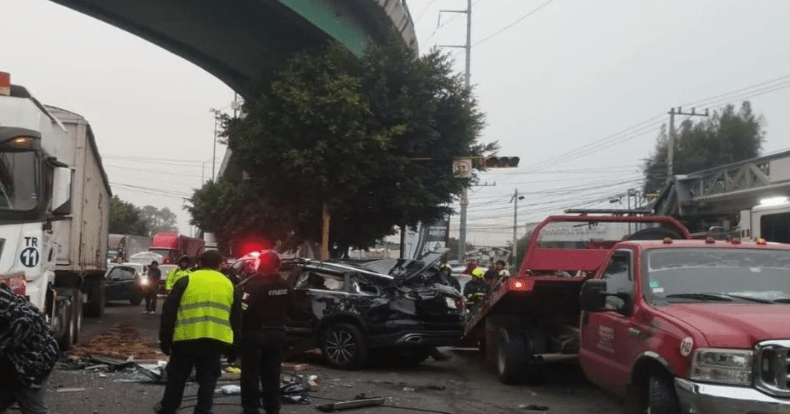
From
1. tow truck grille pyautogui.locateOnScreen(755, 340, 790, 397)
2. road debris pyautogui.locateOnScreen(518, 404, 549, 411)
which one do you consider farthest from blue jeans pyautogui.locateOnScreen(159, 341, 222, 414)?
tow truck grille pyautogui.locateOnScreen(755, 340, 790, 397)

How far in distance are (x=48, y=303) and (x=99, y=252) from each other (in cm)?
1071

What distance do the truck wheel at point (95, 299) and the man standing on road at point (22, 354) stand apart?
1746 centimetres

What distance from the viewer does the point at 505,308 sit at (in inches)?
503

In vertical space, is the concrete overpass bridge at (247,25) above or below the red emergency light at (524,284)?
above

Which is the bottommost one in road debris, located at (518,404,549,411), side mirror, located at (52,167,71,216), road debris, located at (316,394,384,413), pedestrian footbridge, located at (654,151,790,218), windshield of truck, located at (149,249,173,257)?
road debris, located at (518,404,549,411)

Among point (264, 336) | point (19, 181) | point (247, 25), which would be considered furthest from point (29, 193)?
point (247, 25)

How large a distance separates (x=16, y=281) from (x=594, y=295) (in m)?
6.07

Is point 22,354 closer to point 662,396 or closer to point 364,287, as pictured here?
point 662,396

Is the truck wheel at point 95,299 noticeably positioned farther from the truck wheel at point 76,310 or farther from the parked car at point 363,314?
the parked car at point 363,314

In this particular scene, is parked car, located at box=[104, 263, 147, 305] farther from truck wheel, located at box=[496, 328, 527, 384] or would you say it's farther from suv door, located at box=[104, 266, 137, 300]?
truck wheel, located at box=[496, 328, 527, 384]

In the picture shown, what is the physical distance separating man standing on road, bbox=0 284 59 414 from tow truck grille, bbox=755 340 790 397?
492 cm

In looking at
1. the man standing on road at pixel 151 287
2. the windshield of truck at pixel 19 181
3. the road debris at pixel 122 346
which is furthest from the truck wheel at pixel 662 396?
the man standing on road at pixel 151 287

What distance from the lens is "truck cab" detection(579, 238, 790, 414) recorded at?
6633 mm

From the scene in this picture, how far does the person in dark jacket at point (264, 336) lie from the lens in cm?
909
